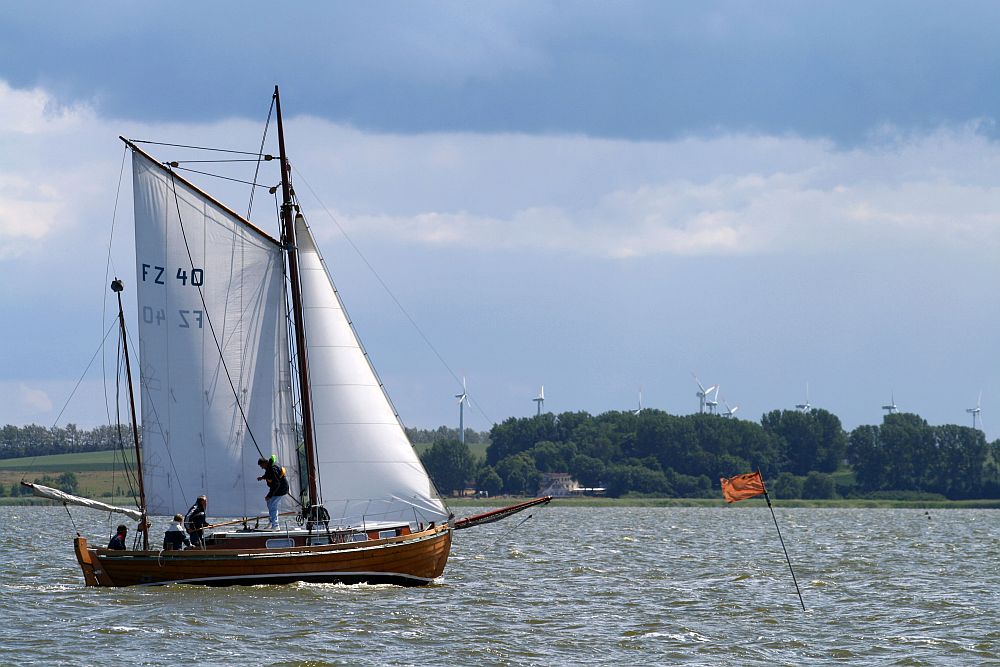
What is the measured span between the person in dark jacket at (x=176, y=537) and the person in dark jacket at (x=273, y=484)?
280 centimetres

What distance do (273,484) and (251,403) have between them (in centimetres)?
305

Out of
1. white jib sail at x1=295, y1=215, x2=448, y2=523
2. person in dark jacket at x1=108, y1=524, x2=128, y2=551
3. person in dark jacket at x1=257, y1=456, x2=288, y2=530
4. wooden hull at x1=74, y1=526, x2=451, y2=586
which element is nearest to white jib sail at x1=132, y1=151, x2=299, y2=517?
person in dark jacket at x1=257, y1=456, x2=288, y2=530

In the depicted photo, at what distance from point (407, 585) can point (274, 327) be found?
382 inches

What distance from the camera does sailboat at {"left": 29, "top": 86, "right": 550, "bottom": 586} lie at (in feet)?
155

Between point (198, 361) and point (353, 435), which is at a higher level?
point (198, 361)

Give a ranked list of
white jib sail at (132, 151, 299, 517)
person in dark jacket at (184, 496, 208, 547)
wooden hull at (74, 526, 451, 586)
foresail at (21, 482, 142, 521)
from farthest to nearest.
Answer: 1. foresail at (21, 482, 142, 521)
2. white jib sail at (132, 151, 299, 517)
3. person in dark jacket at (184, 496, 208, 547)
4. wooden hull at (74, 526, 451, 586)

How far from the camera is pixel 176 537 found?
46.2m

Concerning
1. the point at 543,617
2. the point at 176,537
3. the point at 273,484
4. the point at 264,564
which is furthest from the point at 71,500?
the point at 543,617

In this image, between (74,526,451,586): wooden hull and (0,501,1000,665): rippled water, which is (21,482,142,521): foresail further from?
(0,501,1000,665): rippled water

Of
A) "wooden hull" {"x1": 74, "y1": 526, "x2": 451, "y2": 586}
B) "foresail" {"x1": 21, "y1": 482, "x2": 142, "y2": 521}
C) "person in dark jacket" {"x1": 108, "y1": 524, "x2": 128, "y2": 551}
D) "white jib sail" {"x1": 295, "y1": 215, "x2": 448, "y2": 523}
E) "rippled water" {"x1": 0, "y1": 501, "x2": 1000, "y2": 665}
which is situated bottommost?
"rippled water" {"x1": 0, "y1": 501, "x2": 1000, "y2": 665}

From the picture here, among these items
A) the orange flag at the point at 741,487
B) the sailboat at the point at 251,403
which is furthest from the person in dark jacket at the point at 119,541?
the orange flag at the point at 741,487

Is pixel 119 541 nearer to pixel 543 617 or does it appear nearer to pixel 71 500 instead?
pixel 71 500

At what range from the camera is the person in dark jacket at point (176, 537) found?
46.1m

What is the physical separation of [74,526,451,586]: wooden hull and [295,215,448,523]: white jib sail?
140 cm
